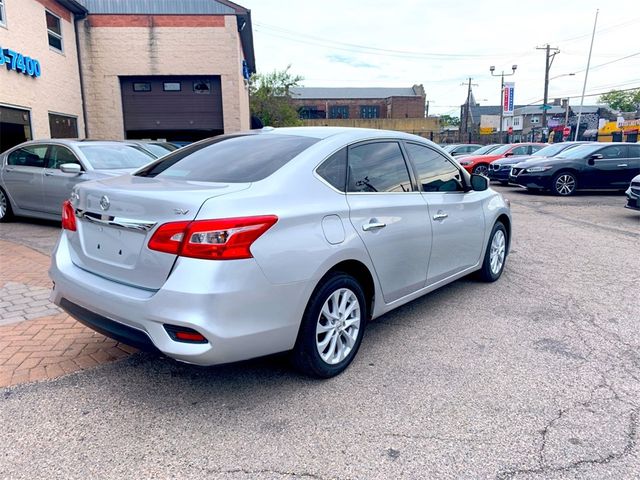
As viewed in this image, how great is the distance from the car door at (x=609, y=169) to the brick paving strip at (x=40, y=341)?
45.3 feet

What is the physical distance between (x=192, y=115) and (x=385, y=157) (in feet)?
Answer: 60.2

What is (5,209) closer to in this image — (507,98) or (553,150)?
(553,150)

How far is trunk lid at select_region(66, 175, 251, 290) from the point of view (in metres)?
2.65

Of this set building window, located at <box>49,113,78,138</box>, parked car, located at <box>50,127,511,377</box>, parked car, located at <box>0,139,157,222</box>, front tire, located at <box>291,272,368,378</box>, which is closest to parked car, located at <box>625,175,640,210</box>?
parked car, located at <box>50,127,511,377</box>

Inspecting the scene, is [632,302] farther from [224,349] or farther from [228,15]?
[228,15]

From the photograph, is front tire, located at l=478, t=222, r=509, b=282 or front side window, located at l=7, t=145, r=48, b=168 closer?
front tire, located at l=478, t=222, r=509, b=282

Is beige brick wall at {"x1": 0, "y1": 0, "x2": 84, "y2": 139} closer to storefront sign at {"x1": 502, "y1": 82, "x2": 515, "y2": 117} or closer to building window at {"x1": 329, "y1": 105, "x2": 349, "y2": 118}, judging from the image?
storefront sign at {"x1": 502, "y1": 82, "x2": 515, "y2": 117}

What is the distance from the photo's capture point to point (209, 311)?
2.53 meters

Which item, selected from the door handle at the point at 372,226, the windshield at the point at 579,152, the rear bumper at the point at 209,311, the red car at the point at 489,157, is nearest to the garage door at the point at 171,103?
the red car at the point at 489,157

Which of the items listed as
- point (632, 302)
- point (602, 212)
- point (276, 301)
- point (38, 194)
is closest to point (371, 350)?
point (276, 301)

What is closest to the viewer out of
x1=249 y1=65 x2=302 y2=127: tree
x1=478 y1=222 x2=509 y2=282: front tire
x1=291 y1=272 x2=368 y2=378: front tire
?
x1=291 y1=272 x2=368 y2=378: front tire

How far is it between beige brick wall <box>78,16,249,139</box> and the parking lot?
1786cm

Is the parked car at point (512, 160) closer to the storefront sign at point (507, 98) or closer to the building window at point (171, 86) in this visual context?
the building window at point (171, 86)

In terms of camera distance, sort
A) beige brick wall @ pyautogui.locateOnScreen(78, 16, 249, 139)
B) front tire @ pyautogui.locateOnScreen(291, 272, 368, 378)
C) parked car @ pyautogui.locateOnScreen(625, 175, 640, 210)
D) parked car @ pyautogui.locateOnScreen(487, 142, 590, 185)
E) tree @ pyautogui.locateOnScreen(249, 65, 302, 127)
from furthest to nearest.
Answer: tree @ pyautogui.locateOnScreen(249, 65, 302, 127) < beige brick wall @ pyautogui.locateOnScreen(78, 16, 249, 139) < parked car @ pyautogui.locateOnScreen(487, 142, 590, 185) < parked car @ pyautogui.locateOnScreen(625, 175, 640, 210) < front tire @ pyautogui.locateOnScreen(291, 272, 368, 378)
